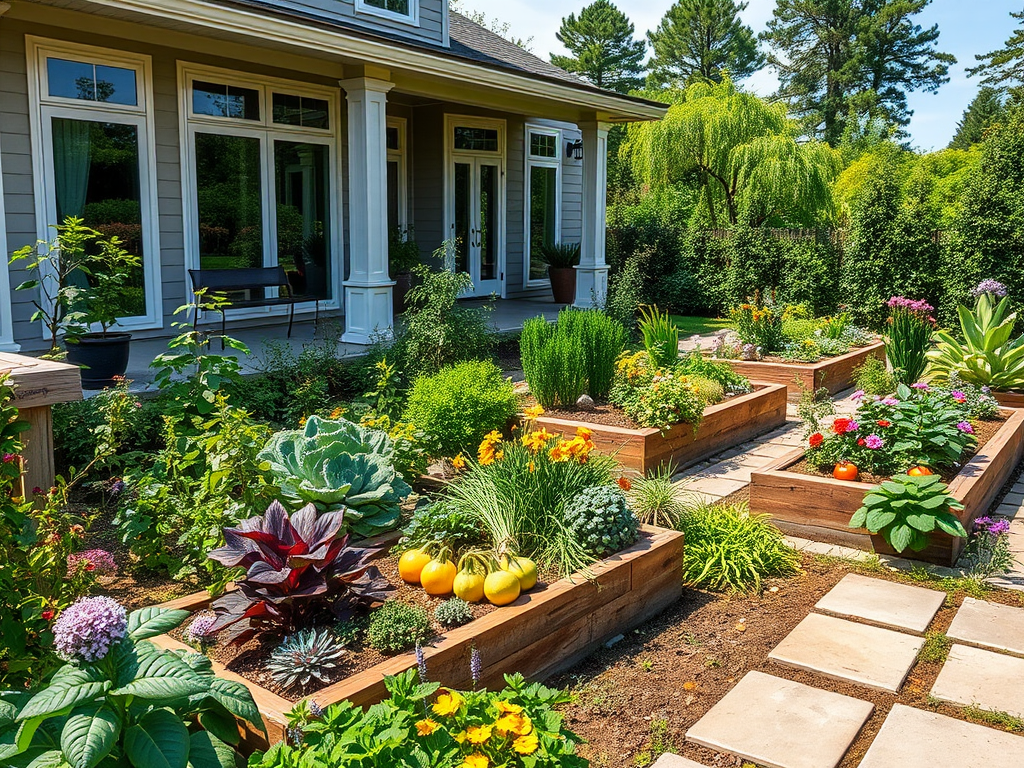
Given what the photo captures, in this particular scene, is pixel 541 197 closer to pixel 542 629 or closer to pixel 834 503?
pixel 834 503

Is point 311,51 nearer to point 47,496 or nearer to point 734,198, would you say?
point 47,496

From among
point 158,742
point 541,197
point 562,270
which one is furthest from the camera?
point 541,197

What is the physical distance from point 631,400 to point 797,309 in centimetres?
605

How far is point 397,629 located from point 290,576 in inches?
15.6

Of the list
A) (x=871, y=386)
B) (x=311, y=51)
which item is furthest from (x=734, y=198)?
(x=311, y=51)

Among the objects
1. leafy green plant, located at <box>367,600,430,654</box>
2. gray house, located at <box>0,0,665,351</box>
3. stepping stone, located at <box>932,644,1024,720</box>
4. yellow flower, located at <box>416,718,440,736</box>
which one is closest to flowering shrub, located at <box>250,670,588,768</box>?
yellow flower, located at <box>416,718,440,736</box>

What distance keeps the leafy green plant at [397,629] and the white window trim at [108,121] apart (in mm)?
5870

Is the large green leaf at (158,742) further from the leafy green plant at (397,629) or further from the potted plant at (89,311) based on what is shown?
the potted plant at (89,311)

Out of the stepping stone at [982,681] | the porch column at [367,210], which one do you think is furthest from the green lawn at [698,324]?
the stepping stone at [982,681]

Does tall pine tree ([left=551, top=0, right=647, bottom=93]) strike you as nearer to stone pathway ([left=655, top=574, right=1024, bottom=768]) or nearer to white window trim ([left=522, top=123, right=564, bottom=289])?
white window trim ([left=522, top=123, right=564, bottom=289])

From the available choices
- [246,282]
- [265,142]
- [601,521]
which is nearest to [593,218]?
[265,142]

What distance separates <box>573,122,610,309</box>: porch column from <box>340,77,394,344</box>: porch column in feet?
13.5

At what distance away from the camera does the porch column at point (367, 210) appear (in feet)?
28.8

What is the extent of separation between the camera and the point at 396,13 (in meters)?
11.1
